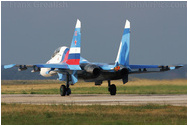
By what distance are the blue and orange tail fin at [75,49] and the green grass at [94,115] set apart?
47.3ft

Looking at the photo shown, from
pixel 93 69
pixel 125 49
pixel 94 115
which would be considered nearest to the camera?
pixel 94 115

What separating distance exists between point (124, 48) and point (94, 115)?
18980 mm

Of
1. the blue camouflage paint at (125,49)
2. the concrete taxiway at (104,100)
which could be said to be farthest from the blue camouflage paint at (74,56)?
the concrete taxiway at (104,100)

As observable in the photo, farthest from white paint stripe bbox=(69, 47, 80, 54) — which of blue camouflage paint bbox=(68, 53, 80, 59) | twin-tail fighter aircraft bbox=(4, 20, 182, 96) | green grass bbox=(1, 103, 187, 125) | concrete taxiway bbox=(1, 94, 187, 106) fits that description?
green grass bbox=(1, 103, 187, 125)

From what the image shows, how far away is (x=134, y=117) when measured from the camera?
23.3 meters

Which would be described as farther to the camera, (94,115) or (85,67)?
(85,67)

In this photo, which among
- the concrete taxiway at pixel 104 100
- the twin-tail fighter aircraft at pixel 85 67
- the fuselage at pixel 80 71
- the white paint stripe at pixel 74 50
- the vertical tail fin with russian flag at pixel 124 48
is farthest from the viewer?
the white paint stripe at pixel 74 50

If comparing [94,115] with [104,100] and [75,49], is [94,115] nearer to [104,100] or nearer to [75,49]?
[104,100]

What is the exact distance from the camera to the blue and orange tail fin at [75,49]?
1699 inches

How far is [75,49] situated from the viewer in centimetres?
4334

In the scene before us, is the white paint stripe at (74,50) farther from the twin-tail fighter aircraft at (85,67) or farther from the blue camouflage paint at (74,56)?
the blue camouflage paint at (74,56)

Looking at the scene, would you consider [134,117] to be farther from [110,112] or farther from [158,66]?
[158,66]

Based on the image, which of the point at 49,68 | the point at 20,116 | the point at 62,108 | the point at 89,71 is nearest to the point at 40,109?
the point at 62,108

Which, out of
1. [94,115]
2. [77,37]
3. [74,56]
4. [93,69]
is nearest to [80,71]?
[74,56]
